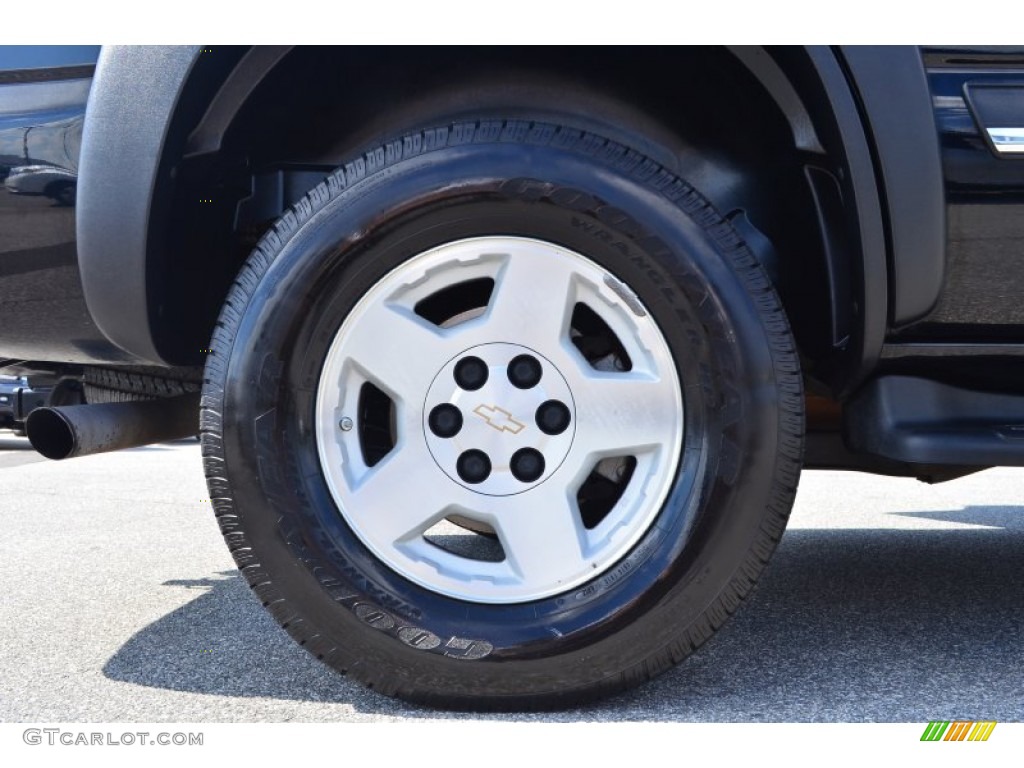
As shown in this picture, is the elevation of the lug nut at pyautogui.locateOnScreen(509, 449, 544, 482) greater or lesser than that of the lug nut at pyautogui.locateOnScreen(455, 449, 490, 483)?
greater

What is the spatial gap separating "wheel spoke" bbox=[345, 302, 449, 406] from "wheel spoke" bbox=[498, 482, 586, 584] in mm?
239

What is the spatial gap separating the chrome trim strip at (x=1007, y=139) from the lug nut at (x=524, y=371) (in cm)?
79

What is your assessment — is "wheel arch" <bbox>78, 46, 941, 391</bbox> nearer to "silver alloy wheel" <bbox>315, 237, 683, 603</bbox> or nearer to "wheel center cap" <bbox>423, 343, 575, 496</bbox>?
"silver alloy wheel" <bbox>315, 237, 683, 603</bbox>

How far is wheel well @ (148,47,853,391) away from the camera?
1.59 m

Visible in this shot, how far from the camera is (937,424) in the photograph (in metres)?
1.50

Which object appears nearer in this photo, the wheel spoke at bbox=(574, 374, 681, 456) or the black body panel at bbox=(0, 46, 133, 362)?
the wheel spoke at bbox=(574, 374, 681, 456)

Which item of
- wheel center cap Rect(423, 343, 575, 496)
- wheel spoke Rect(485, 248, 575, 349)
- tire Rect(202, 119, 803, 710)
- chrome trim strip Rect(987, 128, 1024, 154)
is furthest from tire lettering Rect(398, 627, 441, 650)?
chrome trim strip Rect(987, 128, 1024, 154)

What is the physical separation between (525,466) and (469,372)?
17cm

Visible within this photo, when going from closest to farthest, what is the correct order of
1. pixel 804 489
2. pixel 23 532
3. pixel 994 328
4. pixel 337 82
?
pixel 994 328 < pixel 337 82 < pixel 23 532 < pixel 804 489

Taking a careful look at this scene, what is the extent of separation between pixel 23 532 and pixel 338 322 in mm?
2175

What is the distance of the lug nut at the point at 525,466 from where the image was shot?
1414mm

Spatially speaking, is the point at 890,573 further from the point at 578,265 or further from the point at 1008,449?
the point at 578,265

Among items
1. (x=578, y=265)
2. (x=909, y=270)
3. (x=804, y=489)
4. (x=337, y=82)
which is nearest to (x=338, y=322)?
(x=578, y=265)

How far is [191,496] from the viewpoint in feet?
13.5
